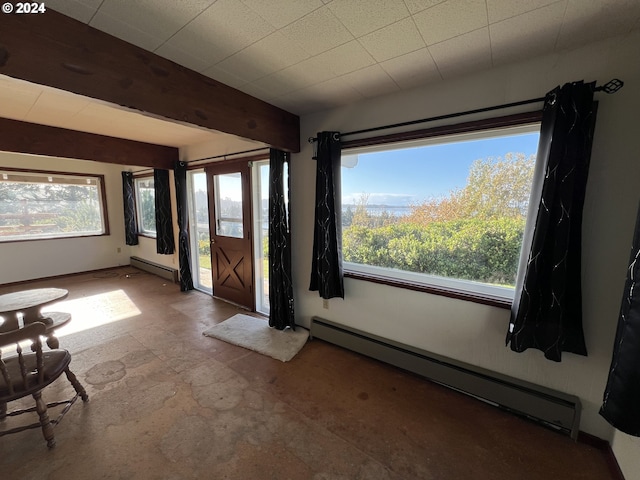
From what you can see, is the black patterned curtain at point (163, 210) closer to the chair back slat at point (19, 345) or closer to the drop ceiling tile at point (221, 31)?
the chair back slat at point (19, 345)

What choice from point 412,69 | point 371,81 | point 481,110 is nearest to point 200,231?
point 371,81

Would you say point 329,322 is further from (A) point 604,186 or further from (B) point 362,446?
(A) point 604,186

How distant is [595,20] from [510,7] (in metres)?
0.46

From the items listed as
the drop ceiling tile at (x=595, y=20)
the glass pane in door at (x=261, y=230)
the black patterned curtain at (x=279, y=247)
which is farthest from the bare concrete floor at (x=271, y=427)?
the drop ceiling tile at (x=595, y=20)

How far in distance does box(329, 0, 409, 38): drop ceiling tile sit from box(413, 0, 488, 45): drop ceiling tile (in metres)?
0.11

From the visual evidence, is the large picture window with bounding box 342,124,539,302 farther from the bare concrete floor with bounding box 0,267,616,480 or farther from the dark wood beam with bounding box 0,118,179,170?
the dark wood beam with bounding box 0,118,179,170

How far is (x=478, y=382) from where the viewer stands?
1.89 metres

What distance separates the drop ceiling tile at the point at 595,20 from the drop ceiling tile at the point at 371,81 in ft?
3.06

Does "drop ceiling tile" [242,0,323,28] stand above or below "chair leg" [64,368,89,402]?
above

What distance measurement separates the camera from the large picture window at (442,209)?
1.82m

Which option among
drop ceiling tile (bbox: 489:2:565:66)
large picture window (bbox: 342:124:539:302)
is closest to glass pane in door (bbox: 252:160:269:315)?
large picture window (bbox: 342:124:539:302)

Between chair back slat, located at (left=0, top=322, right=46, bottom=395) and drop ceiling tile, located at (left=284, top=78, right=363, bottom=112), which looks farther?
drop ceiling tile, located at (left=284, top=78, right=363, bottom=112)

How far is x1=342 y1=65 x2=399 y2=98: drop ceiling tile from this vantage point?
177cm

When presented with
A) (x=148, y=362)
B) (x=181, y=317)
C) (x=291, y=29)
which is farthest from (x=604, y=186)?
(x=181, y=317)
